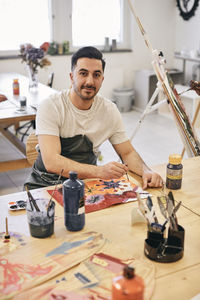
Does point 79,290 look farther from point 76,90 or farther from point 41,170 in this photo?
point 76,90

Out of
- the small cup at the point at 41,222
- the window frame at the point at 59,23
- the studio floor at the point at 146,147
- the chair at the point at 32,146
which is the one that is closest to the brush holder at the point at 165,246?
the small cup at the point at 41,222

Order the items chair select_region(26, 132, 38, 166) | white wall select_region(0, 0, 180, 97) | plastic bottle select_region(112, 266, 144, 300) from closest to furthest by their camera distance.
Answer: plastic bottle select_region(112, 266, 144, 300), chair select_region(26, 132, 38, 166), white wall select_region(0, 0, 180, 97)

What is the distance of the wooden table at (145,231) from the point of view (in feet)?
3.95

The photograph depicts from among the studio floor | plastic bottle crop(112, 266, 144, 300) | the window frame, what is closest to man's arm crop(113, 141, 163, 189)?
plastic bottle crop(112, 266, 144, 300)

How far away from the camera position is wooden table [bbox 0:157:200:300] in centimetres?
120

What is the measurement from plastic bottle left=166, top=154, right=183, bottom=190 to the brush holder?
517 mm

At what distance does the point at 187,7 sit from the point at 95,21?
1467 millimetres

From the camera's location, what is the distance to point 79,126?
7.28 feet

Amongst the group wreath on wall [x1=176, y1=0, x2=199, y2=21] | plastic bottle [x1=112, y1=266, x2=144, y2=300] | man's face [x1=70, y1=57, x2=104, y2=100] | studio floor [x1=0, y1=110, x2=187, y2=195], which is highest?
wreath on wall [x1=176, y1=0, x2=199, y2=21]

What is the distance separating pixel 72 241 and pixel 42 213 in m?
0.15

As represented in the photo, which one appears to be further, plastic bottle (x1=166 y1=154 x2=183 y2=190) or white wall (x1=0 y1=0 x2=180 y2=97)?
white wall (x1=0 y1=0 x2=180 y2=97)

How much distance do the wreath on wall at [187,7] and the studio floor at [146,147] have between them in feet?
5.50

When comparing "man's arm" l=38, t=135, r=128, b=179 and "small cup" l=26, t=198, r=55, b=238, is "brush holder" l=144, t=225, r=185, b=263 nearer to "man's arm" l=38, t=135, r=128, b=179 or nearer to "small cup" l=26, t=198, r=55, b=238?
"small cup" l=26, t=198, r=55, b=238

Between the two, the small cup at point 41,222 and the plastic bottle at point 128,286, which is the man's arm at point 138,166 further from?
the plastic bottle at point 128,286
